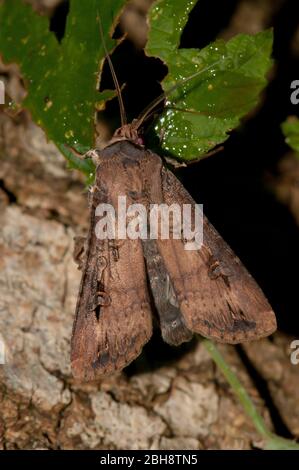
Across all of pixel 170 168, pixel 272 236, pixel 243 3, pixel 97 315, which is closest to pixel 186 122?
pixel 170 168

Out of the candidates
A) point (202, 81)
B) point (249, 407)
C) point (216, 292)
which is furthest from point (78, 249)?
point (249, 407)

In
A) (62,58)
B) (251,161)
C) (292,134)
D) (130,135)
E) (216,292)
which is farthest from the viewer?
(251,161)

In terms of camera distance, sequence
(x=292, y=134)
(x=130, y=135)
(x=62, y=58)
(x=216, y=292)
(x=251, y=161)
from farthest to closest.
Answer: (x=251, y=161)
(x=292, y=134)
(x=130, y=135)
(x=62, y=58)
(x=216, y=292)

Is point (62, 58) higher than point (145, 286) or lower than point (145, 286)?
higher

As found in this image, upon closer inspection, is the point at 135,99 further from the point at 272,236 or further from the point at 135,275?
the point at 135,275

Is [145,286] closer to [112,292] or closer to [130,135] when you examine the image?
[112,292]

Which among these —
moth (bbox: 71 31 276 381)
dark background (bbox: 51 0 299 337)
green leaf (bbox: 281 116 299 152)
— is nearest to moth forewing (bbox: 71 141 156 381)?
moth (bbox: 71 31 276 381)

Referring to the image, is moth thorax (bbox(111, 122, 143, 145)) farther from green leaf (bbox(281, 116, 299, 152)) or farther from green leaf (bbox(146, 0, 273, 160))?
green leaf (bbox(281, 116, 299, 152))

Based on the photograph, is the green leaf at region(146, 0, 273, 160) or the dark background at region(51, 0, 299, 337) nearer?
the green leaf at region(146, 0, 273, 160)
